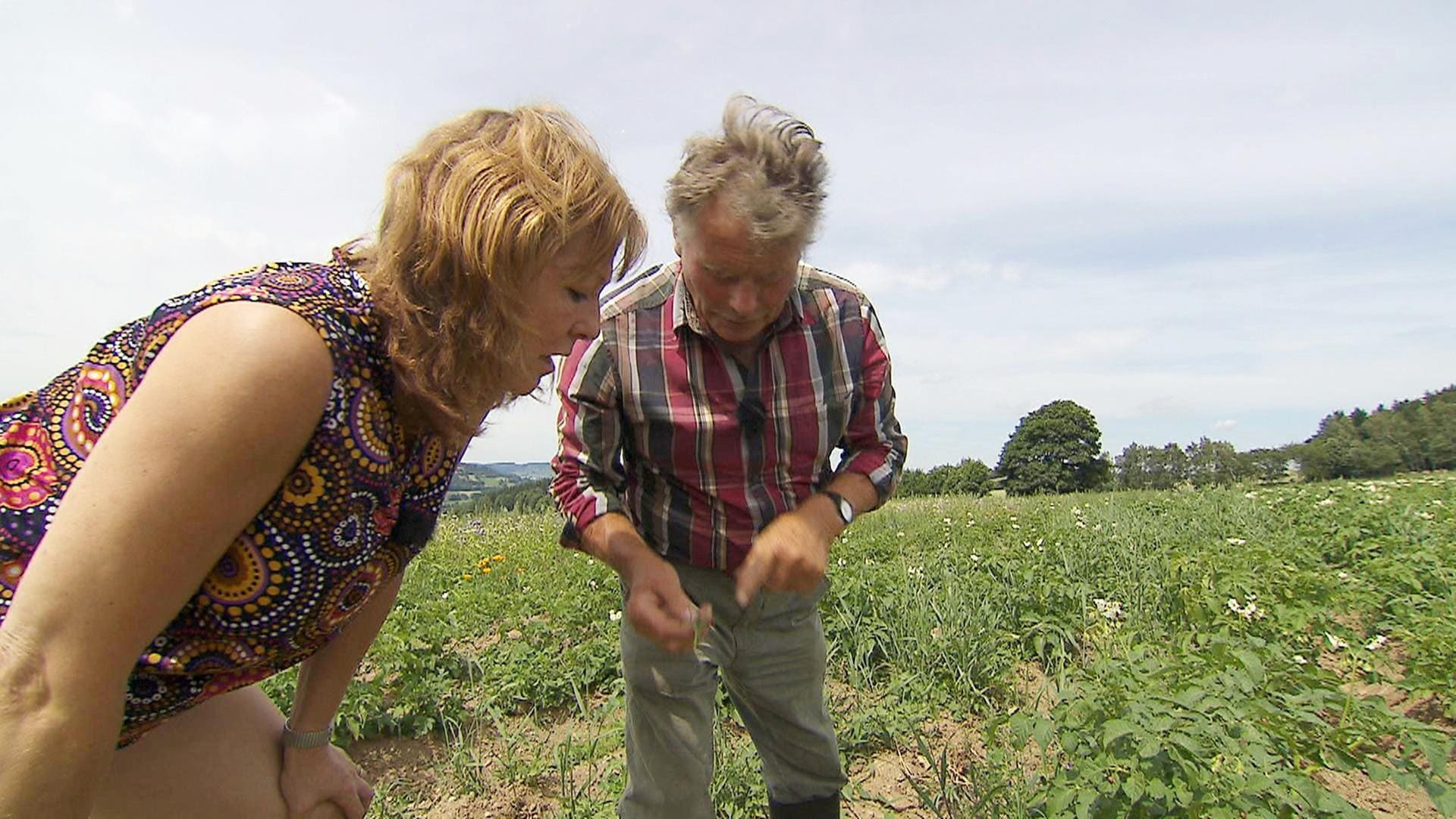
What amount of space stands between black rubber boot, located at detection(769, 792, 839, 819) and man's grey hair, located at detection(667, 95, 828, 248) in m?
1.42

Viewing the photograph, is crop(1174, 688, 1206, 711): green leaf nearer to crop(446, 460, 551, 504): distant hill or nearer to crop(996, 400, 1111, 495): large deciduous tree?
crop(446, 460, 551, 504): distant hill

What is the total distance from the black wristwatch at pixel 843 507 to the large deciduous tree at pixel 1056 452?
4377 centimetres

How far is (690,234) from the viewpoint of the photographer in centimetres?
186

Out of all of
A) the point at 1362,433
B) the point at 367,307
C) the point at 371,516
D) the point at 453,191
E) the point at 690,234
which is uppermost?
the point at 1362,433

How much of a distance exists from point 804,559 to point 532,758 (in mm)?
1630

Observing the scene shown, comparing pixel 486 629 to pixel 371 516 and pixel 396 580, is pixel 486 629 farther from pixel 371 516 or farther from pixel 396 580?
pixel 371 516

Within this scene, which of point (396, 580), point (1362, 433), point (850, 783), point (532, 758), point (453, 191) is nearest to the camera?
point (453, 191)

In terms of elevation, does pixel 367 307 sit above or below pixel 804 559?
above

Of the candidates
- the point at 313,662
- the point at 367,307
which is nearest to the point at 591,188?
the point at 367,307

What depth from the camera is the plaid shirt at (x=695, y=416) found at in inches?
77.4

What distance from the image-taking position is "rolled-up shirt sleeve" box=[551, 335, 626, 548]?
194 centimetres

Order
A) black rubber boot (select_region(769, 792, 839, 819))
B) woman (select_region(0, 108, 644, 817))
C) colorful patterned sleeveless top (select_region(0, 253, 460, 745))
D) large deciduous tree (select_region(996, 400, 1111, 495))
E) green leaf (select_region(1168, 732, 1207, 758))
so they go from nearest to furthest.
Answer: woman (select_region(0, 108, 644, 817))
colorful patterned sleeveless top (select_region(0, 253, 460, 745))
green leaf (select_region(1168, 732, 1207, 758))
black rubber boot (select_region(769, 792, 839, 819))
large deciduous tree (select_region(996, 400, 1111, 495))

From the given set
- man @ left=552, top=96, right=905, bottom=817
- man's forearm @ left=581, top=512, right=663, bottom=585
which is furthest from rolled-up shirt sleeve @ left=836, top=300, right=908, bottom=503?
man's forearm @ left=581, top=512, right=663, bottom=585

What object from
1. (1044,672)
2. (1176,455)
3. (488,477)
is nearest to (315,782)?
(1044,672)
